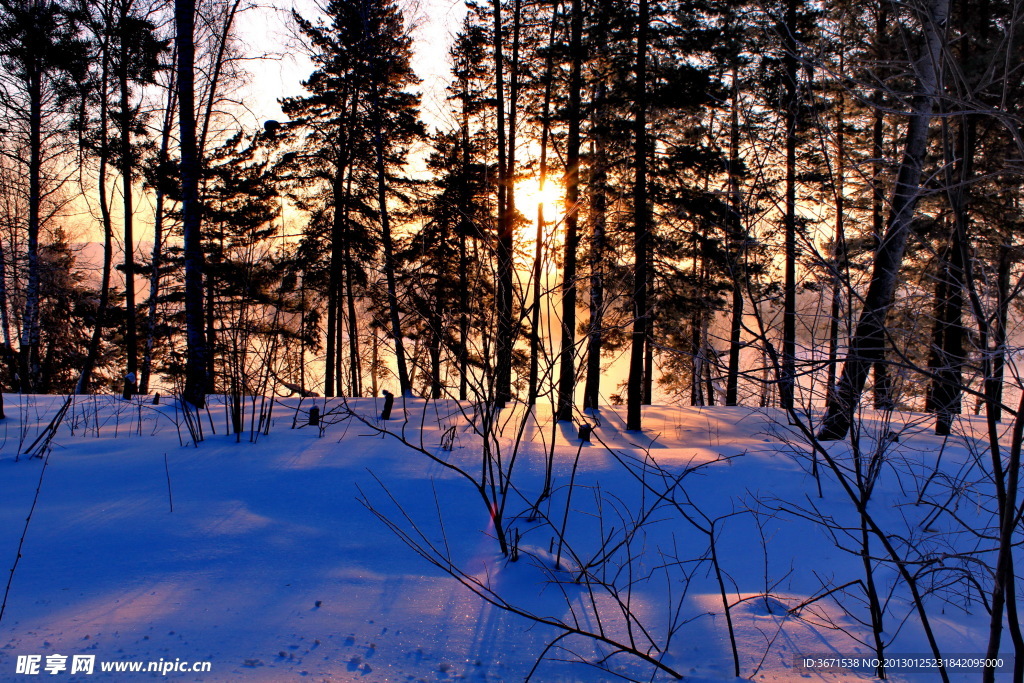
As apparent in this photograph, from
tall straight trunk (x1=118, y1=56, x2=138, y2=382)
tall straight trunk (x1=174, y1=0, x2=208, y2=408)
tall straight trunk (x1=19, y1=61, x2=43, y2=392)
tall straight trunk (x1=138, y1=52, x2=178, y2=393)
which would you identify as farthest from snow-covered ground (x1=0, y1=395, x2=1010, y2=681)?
tall straight trunk (x1=138, y1=52, x2=178, y2=393)

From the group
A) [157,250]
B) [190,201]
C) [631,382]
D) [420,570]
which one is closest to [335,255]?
[157,250]

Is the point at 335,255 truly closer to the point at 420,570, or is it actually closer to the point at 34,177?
the point at 34,177

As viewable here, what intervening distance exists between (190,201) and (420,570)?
21.5ft

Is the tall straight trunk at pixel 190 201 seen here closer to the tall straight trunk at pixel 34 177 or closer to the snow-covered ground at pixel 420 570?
the snow-covered ground at pixel 420 570

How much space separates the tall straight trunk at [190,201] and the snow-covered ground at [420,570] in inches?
91.3

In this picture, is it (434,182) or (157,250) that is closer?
(434,182)

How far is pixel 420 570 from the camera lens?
117 inches

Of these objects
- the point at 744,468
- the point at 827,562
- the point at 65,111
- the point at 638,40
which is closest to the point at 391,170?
the point at 65,111

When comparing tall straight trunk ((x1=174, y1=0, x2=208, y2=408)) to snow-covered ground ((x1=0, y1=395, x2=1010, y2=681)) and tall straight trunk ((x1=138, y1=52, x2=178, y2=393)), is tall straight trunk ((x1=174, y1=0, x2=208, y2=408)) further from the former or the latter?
tall straight trunk ((x1=138, y1=52, x2=178, y2=393))

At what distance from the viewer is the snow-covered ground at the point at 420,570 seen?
2184 mm

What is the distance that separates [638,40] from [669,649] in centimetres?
970

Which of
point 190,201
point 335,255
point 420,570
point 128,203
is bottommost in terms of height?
point 420,570

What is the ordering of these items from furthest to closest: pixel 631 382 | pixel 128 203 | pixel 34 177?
1. pixel 128 203
2. pixel 34 177
3. pixel 631 382

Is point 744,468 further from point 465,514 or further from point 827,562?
point 465,514
